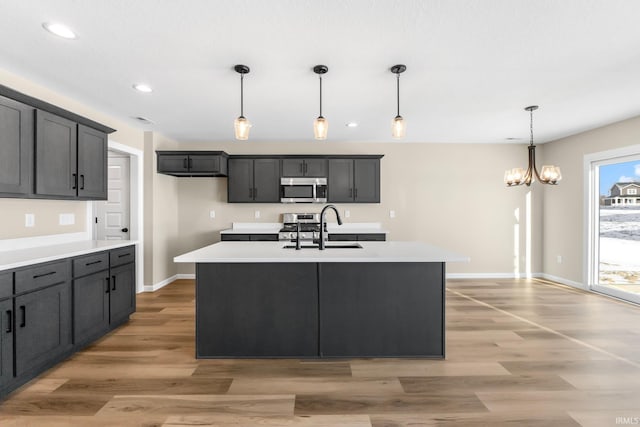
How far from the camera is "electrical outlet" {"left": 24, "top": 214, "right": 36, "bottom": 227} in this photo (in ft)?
9.39

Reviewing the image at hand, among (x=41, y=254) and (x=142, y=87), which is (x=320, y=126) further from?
(x=41, y=254)

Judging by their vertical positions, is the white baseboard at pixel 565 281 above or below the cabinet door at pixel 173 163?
below

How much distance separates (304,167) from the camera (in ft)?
17.3

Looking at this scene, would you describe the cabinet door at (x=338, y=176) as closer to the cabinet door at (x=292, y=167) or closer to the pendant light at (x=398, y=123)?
the cabinet door at (x=292, y=167)

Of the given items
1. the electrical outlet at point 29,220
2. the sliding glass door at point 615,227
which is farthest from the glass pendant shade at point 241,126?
the sliding glass door at point 615,227

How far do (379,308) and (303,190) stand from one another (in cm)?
300

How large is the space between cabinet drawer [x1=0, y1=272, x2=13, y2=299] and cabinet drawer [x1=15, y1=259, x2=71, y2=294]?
0.04 m

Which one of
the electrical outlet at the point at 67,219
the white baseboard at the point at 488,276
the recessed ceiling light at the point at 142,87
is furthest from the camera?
the white baseboard at the point at 488,276

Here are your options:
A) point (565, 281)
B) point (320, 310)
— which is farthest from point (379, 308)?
point (565, 281)

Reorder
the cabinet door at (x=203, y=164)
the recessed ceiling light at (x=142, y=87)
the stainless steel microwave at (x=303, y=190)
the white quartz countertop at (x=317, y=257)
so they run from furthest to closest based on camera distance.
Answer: the stainless steel microwave at (x=303, y=190)
the cabinet door at (x=203, y=164)
the recessed ceiling light at (x=142, y=87)
the white quartz countertop at (x=317, y=257)

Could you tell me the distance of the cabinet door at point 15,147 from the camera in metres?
2.34

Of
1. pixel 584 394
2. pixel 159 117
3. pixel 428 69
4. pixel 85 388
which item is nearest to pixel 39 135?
pixel 159 117

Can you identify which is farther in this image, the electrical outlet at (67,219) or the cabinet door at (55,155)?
the electrical outlet at (67,219)

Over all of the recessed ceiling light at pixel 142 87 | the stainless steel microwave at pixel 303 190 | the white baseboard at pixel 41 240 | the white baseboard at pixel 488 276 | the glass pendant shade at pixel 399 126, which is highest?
the recessed ceiling light at pixel 142 87
